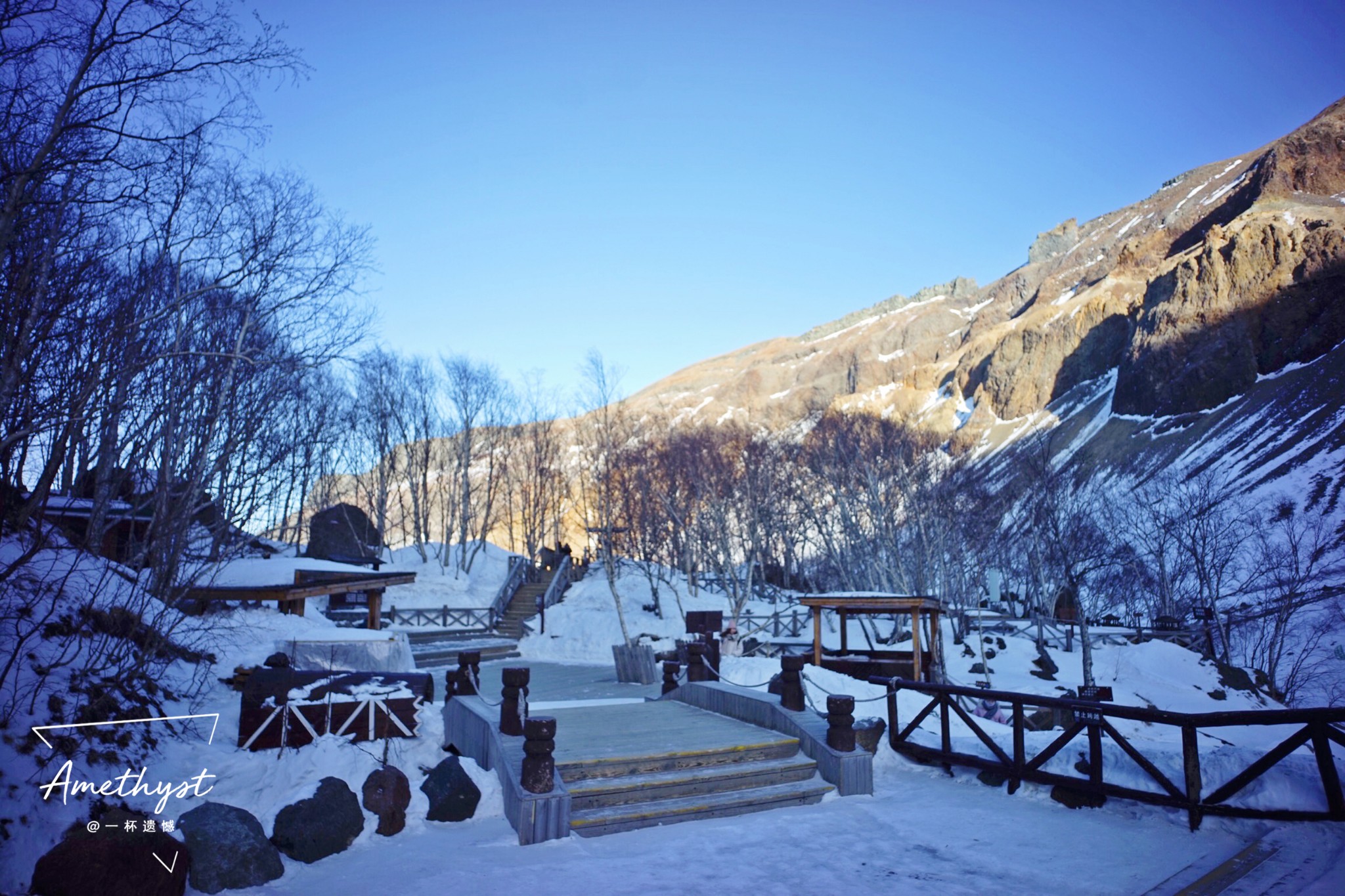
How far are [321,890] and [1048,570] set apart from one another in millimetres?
35750

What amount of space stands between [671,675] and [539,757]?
6.10m

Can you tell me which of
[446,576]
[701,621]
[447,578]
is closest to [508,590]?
[447,578]

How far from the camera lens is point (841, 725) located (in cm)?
883

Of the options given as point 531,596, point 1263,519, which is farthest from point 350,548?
point 1263,519

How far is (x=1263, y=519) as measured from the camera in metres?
37.3

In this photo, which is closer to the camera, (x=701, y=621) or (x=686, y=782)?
(x=686, y=782)

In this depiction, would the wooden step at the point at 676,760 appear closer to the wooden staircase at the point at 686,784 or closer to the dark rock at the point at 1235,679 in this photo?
the wooden staircase at the point at 686,784

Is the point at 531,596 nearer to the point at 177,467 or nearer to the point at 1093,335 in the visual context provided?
the point at 177,467

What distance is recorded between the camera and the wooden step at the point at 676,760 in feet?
26.3

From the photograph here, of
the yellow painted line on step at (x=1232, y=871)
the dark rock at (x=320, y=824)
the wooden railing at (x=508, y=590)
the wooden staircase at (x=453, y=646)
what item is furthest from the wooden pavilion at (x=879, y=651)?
the wooden railing at (x=508, y=590)

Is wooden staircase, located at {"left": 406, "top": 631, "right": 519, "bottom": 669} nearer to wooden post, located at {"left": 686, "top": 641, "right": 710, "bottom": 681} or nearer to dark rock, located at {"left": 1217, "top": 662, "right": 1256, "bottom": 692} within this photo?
wooden post, located at {"left": 686, "top": 641, "right": 710, "bottom": 681}

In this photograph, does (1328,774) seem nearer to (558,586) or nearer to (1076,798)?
(1076,798)

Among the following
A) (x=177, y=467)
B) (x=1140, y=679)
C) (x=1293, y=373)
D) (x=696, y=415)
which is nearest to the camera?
(x=177, y=467)

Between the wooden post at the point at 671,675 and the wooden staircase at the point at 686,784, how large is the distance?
13.1ft
